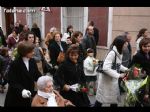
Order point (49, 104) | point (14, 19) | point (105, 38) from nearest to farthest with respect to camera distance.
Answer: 1. point (49, 104)
2. point (105, 38)
3. point (14, 19)

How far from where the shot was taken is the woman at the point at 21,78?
217 inches

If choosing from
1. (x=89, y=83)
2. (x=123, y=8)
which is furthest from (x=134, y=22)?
(x=89, y=83)

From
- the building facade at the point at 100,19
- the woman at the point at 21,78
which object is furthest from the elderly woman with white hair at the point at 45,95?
the building facade at the point at 100,19

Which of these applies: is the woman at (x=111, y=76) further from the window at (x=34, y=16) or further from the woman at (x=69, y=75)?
the window at (x=34, y=16)

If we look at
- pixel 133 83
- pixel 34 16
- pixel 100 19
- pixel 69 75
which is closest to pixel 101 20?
pixel 100 19

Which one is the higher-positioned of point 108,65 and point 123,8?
point 123,8

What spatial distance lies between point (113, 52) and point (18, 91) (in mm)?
1635

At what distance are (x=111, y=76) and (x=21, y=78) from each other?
4.72 ft

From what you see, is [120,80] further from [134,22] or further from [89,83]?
[134,22]

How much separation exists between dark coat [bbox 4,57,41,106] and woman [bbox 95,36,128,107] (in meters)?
1.21

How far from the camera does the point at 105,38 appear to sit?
1391 centimetres

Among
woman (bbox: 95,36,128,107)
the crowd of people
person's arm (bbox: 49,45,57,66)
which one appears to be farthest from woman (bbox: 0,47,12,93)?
woman (bbox: 95,36,128,107)

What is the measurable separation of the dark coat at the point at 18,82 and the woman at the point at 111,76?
1208 mm

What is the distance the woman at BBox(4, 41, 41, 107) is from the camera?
550 centimetres
